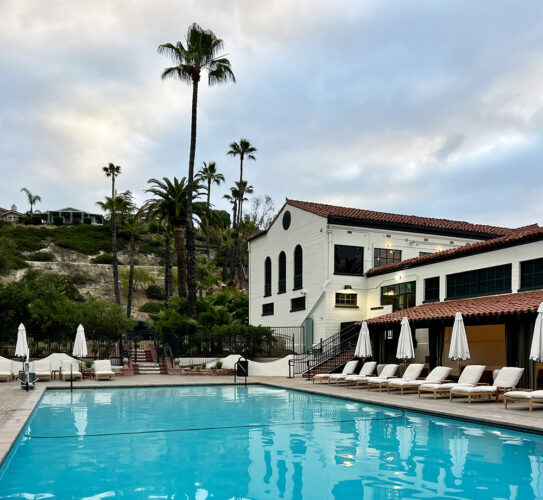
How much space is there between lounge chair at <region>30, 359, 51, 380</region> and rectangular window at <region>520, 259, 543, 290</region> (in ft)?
61.6

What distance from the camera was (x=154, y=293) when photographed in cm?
6625

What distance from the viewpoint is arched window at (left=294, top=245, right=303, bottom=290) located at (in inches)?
1261

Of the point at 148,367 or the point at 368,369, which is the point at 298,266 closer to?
the point at 148,367

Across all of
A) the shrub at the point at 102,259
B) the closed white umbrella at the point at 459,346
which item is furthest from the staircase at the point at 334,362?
the shrub at the point at 102,259

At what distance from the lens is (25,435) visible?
36.7 ft

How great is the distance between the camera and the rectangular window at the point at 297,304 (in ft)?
103

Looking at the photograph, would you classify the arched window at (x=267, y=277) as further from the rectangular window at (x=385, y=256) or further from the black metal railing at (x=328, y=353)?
the rectangular window at (x=385, y=256)

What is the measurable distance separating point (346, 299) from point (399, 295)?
311 centimetres

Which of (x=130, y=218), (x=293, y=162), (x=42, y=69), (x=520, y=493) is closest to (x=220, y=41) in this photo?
(x=293, y=162)

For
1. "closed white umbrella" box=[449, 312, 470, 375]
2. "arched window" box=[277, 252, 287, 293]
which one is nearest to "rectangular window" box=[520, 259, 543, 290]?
"closed white umbrella" box=[449, 312, 470, 375]

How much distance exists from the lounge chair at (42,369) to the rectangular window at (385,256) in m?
16.7

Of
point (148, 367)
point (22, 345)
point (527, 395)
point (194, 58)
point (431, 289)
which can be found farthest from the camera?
point (194, 58)

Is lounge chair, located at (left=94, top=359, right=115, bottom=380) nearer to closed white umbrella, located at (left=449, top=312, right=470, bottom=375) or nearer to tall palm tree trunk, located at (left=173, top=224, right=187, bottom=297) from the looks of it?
tall palm tree trunk, located at (left=173, top=224, right=187, bottom=297)

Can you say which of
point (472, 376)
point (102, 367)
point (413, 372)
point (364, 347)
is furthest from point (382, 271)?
point (102, 367)
